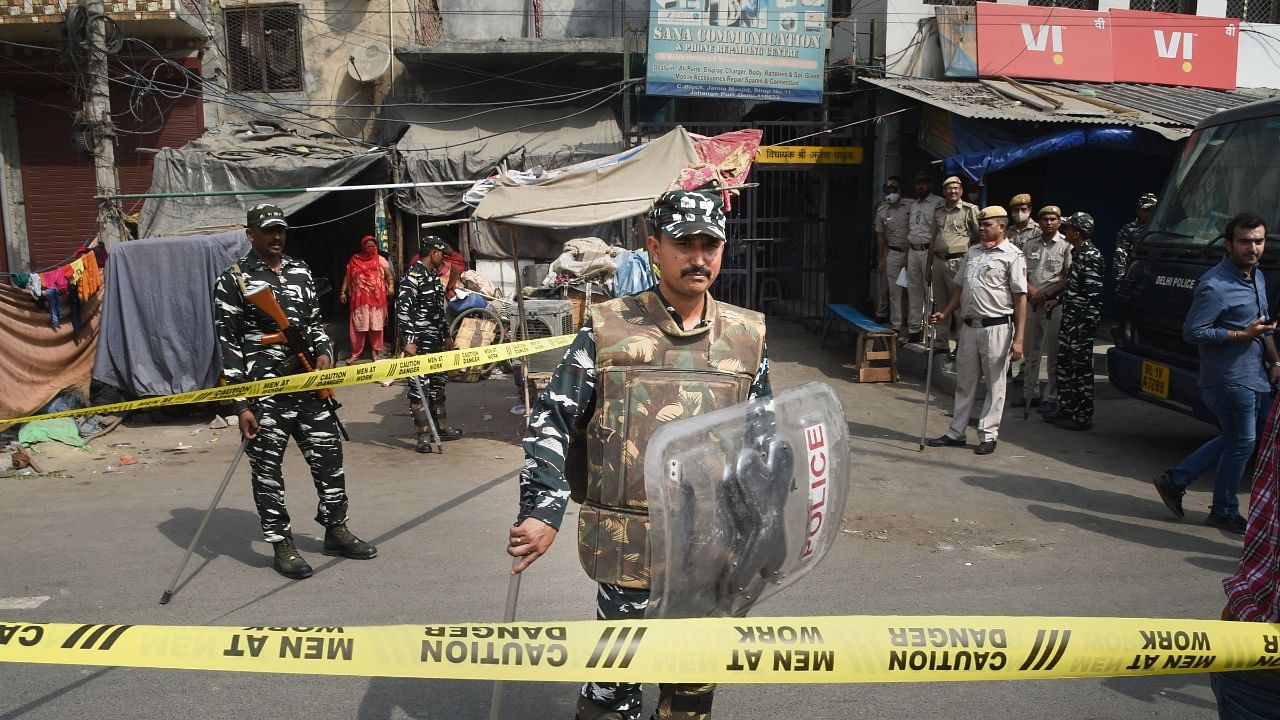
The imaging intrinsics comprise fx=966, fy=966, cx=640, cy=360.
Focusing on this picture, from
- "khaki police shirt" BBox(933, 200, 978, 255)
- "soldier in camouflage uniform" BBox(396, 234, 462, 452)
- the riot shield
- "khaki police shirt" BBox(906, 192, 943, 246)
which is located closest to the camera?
the riot shield

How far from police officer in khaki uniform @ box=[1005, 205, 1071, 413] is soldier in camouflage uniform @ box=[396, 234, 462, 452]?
5604mm

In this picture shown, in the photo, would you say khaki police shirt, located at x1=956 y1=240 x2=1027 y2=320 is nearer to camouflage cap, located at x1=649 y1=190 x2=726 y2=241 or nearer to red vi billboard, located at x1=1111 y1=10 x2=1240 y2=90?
camouflage cap, located at x1=649 y1=190 x2=726 y2=241

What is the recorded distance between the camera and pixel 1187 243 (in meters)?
7.43

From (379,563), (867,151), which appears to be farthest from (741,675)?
(867,151)

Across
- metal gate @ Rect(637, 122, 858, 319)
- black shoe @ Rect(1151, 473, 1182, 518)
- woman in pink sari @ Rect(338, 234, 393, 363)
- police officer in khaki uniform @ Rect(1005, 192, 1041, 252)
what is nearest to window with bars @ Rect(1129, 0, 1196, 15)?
metal gate @ Rect(637, 122, 858, 319)

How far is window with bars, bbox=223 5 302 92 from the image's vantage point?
15.6 metres

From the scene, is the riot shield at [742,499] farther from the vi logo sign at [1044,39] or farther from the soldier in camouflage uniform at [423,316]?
the vi logo sign at [1044,39]

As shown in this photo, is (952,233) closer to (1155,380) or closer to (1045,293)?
(1045,293)

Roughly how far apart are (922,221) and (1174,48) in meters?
5.89

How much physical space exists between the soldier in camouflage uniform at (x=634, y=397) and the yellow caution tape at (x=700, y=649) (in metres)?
0.61

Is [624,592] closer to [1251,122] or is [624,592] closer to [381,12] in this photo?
[1251,122]

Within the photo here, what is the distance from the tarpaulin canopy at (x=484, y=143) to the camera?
13695 millimetres

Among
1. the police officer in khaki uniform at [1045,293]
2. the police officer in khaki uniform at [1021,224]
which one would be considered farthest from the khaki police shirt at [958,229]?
the police officer in khaki uniform at [1045,293]

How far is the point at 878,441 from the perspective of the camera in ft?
28.2
